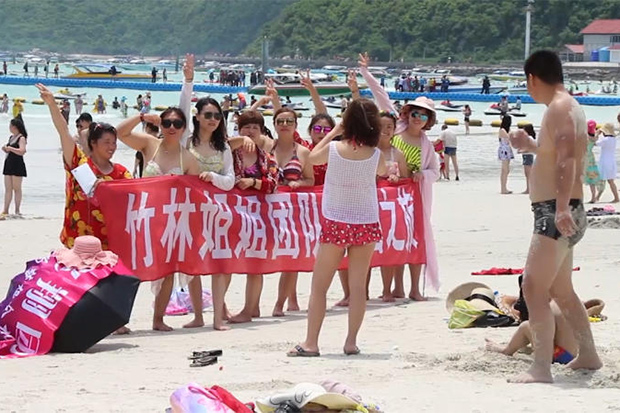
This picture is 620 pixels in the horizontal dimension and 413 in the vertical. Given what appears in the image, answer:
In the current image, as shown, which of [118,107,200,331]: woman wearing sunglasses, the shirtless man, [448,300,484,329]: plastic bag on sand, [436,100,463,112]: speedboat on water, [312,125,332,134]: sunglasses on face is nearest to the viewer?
the shirtless man

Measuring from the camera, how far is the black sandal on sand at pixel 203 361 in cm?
692

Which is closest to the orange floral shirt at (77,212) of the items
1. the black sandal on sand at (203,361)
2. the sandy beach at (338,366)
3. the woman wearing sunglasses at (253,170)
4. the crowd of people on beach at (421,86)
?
the sandy beach at (338,366)

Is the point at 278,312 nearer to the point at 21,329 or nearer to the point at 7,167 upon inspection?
the point at 21,329

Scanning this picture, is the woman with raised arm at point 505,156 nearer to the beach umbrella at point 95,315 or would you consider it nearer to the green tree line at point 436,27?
the beach umbrella at point 95,315

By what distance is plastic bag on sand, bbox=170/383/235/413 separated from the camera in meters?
5.15

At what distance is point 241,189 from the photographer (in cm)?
893

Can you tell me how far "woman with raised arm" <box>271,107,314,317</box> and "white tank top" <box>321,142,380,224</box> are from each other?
1738mm

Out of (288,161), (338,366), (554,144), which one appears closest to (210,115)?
(288,161)

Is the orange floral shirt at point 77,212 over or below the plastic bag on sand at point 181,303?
over

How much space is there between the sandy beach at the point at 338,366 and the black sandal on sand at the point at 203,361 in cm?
6

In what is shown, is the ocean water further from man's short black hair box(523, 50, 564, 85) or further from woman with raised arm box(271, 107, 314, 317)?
man's short black hair box(523, 50, 564, 85)

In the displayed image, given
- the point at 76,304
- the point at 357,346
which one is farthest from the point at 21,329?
the point at 357,346

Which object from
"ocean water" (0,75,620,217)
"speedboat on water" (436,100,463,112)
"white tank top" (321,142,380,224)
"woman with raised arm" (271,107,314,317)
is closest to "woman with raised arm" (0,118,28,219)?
"ocean water" (0,75,620,217)

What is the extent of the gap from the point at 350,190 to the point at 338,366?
1052 mm
